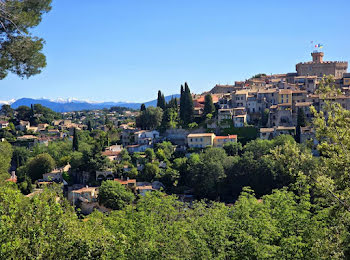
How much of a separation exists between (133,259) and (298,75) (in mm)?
66510

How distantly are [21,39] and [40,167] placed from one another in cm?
4428

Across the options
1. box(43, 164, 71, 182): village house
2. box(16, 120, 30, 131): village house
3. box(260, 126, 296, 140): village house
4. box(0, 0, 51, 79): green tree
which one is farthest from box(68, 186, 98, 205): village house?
box(16, 120, 30, 131): village house

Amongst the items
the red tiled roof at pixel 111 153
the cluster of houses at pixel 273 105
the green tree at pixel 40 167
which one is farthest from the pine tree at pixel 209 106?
the green tree at pixel 40 167

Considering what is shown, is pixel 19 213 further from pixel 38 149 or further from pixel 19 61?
pixel 38 149

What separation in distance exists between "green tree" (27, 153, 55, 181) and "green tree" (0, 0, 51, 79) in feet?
140

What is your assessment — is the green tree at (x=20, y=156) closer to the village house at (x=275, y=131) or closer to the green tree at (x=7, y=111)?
the green tree at (x=7, y=111)

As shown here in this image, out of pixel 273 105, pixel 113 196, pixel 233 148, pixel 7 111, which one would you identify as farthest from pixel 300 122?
pixel 7 111

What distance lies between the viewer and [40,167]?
5516cm

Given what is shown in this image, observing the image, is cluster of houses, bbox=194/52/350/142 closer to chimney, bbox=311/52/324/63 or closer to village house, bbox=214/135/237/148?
village house, bbox=214/135/237/148

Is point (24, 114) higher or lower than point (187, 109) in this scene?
lower

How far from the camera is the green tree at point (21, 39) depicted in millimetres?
13250

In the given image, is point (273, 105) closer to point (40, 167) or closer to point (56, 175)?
point (56, 175)

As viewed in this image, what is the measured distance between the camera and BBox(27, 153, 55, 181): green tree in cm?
5491

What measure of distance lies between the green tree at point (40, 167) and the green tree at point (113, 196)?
1584 cm
